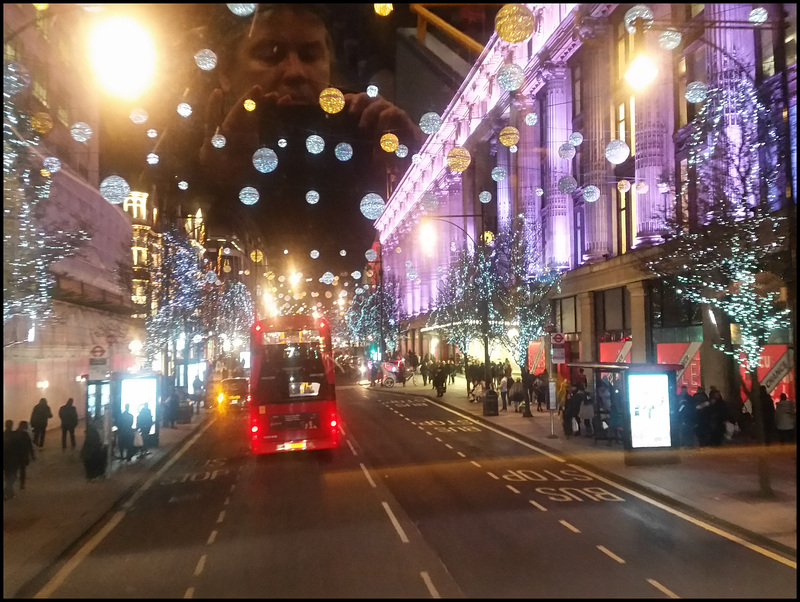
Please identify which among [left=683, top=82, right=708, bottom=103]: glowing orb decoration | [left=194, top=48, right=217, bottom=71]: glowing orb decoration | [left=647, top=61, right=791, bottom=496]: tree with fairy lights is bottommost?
[left=647, top=61, right=791, bottom=496]: tree with fairy lights

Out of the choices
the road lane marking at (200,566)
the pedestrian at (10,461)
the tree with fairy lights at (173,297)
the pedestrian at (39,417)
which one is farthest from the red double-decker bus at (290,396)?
the tree with fairy lights at (173,297)

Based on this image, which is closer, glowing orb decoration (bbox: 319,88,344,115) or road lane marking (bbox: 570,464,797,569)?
road lane marking (bbox: 570,464,797,569)

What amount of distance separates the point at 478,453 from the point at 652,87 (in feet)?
53.0

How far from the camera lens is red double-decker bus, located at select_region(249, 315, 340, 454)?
60.7 feet

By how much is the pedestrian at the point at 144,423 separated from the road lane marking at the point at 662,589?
15.3 m

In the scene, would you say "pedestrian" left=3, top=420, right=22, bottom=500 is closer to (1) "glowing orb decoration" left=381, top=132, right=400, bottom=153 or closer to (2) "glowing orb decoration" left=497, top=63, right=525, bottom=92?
(2) "glowing orb decoration" left=497, top=63, right=525, bottom=92

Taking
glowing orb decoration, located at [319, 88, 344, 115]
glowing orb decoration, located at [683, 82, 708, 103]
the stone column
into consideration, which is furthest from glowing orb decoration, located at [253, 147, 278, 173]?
the stone column

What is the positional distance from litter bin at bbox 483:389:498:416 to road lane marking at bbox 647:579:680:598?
21.3 m

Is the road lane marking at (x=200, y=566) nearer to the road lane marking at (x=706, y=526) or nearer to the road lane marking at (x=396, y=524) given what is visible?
the road lane marking at (x=396, y=524)

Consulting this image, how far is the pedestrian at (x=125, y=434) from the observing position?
18609 millimetres

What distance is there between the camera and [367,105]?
53.8 metres

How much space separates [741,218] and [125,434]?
51.8ft

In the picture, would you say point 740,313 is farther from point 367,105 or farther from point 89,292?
point 367,105

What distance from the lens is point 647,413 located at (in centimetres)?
1612
